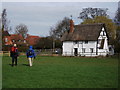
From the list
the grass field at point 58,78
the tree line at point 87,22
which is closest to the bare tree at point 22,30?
the tree line at point 87,22

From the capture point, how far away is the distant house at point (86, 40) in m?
55.6

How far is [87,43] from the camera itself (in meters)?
56.7

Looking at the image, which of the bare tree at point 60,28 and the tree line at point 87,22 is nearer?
the tree line at point 87,22

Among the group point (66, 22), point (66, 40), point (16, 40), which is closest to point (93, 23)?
point (66, 40)

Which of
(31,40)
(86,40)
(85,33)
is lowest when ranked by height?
(86,40)

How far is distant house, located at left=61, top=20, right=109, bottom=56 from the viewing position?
55.6 m

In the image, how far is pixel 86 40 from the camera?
56.8 m

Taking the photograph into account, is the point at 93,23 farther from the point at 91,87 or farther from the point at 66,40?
the point at 91,87

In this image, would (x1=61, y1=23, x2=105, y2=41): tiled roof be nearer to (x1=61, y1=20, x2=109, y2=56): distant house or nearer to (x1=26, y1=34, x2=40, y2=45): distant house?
(x1=61, y1=20, x2=109, y2=56): distant house

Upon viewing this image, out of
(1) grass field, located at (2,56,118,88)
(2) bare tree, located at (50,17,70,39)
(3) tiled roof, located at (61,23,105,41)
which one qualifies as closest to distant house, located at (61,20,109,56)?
(3) tiled roof, located at (61,23,105,41)

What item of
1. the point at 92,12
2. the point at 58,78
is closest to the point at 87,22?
the point at 92,12

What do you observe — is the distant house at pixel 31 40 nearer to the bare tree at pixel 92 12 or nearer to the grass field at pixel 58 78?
the bare tree at pixel 92 12

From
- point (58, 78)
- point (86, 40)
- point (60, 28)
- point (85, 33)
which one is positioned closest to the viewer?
point (58, 78)

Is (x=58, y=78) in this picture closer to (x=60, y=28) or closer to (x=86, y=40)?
(x=86, y=40)
